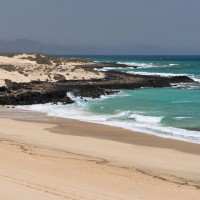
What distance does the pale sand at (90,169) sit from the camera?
9.90 metres

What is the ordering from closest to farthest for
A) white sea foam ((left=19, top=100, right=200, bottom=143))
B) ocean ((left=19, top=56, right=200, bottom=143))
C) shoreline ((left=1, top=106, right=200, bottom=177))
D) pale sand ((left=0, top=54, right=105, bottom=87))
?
shoreline ((left=1, top=106, right=200, bottom=177)) < white sea foam ((left=19, top=100, right=200, bottom=143)) < ocean ((left=19, top=56, right=200, bottom=143)) < pale sand ((left=0, top=54, right=105, bottom=87))

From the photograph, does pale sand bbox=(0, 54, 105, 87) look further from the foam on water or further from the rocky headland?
→ the foam on water

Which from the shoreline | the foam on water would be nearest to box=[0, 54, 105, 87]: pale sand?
the foam on water

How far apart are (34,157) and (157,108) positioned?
16873mm

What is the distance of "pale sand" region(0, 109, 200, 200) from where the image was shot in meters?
9.90

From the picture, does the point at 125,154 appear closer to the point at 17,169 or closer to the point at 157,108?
the point at 17,169

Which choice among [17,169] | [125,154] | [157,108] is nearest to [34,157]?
[17,169]

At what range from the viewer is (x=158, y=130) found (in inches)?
813

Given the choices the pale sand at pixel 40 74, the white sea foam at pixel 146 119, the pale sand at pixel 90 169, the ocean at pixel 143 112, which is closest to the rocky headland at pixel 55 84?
the pale sand at pixel 40 74

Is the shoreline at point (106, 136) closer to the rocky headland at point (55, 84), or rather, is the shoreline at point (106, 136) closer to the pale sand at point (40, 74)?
the rocky headland at point (55, 84)

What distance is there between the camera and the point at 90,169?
12.3 metres

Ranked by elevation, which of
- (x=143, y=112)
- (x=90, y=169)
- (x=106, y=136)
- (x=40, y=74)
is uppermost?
(x=40, y=74)

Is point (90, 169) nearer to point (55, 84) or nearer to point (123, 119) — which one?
point (123, 119)

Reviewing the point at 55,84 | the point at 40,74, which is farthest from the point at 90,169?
the point at 40,74
